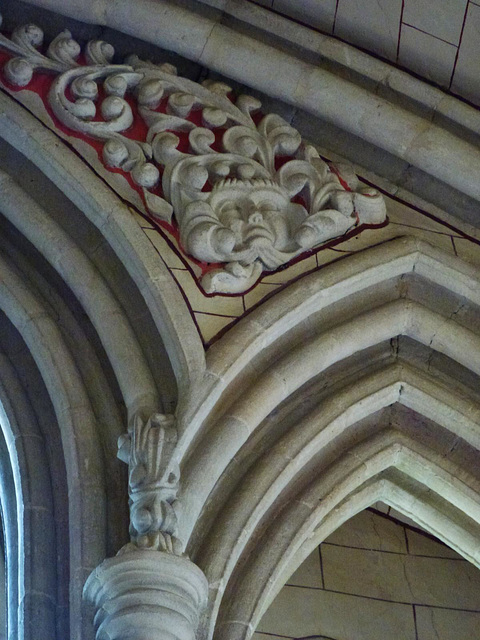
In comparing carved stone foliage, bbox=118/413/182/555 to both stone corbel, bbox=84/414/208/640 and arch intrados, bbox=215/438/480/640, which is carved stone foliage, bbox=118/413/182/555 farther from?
arch intrados, bbox=215/438/480/640

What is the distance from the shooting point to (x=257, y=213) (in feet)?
12.4

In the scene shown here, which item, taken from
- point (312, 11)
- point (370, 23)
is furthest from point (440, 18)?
point (312, 11)

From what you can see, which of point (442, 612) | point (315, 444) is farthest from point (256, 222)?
point (442, 612)

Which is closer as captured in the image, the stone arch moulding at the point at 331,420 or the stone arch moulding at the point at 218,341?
the stone arch moulding at the point at 218,341

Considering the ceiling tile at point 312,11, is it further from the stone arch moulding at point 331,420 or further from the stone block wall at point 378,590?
the stone block wall at point 378,590

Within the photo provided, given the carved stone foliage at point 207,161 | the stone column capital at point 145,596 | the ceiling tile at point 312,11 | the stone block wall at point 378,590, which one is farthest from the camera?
the stone block wall at point 378,590

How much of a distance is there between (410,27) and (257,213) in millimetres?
924

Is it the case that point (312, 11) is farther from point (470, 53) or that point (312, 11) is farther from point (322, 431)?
point (322, 431)

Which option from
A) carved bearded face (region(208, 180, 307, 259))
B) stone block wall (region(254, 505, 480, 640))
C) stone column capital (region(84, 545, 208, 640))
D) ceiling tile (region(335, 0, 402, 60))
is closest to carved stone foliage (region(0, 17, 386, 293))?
carved bearded face (region(208, 180, 307, 259))

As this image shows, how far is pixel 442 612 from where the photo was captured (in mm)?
4559

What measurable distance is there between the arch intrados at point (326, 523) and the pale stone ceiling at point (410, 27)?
128 centimetres

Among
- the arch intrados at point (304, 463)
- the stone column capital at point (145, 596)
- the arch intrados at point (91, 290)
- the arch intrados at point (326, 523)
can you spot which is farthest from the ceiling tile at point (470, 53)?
the stone column capital at point (145, 596)

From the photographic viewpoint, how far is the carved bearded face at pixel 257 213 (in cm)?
373

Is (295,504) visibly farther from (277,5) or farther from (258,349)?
(277,5)
